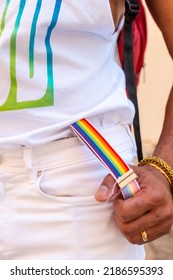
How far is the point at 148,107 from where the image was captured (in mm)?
3025

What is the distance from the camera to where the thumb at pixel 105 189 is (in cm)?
78

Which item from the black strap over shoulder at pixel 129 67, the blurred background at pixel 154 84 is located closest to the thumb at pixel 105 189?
the black strap over shoulder at pixel 129 67

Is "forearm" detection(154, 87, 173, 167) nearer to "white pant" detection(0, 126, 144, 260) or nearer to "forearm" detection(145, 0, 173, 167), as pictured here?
"forearm" detection(145, 0, 173, 167)

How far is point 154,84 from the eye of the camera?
3.00m

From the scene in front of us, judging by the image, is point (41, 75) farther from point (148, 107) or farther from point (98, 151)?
point (148, 107)

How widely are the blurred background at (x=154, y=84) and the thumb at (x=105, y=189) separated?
2059 mm

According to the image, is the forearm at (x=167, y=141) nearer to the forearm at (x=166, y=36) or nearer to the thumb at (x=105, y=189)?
the forearm at (x=166, y=36)

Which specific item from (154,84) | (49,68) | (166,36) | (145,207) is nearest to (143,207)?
(145,207)

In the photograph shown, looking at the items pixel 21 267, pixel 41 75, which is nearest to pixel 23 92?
pixel 41 75

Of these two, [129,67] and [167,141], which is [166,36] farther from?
[167,141]

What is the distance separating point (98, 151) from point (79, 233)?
0.48ft

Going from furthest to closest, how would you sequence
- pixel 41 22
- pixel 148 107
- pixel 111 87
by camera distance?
Result: pixel 148 107 < pixel 111 87 < pixel 41 22

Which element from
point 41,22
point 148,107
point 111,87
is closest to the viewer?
point 41,22

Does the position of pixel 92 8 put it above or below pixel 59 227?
above
